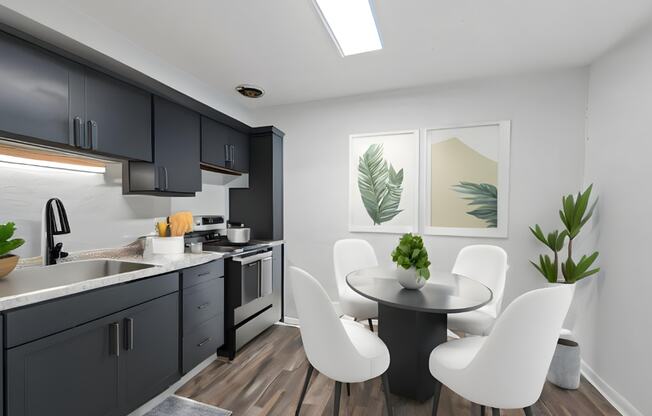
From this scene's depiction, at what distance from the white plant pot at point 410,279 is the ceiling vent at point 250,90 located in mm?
2338

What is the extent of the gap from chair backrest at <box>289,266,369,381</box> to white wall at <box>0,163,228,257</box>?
5.48 feet

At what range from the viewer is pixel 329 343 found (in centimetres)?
142

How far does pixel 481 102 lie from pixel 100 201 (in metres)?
3.46

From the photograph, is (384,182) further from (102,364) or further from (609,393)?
(102,364)

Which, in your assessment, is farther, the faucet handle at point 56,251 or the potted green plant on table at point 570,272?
the potted green plant on table at point 570,272

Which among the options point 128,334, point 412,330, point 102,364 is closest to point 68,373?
point 102,364

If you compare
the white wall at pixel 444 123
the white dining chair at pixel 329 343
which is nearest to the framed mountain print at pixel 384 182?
the white wall at pixel 444 123

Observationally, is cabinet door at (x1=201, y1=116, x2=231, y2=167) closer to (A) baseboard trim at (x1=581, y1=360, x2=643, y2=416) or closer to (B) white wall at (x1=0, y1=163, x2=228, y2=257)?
(B) white wall at (x1=0, y1=163, x2=228, y2=257)

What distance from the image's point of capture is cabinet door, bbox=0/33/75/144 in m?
1.39

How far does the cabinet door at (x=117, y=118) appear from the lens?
177 cm

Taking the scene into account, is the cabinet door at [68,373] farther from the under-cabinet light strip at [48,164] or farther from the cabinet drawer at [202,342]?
the under-cabinet light strip at [48,164]

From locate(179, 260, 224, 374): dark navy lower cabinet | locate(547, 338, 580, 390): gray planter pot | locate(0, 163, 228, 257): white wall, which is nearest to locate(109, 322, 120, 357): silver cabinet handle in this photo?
locate(179, 260, 224, 374): dark navy lower cabinet

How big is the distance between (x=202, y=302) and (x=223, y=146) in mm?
1542

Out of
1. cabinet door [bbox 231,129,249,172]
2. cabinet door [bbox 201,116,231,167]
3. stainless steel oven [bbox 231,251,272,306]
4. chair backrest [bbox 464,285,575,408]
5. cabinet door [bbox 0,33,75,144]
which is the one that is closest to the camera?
chair backrest [bbox 464,285,575,408]
